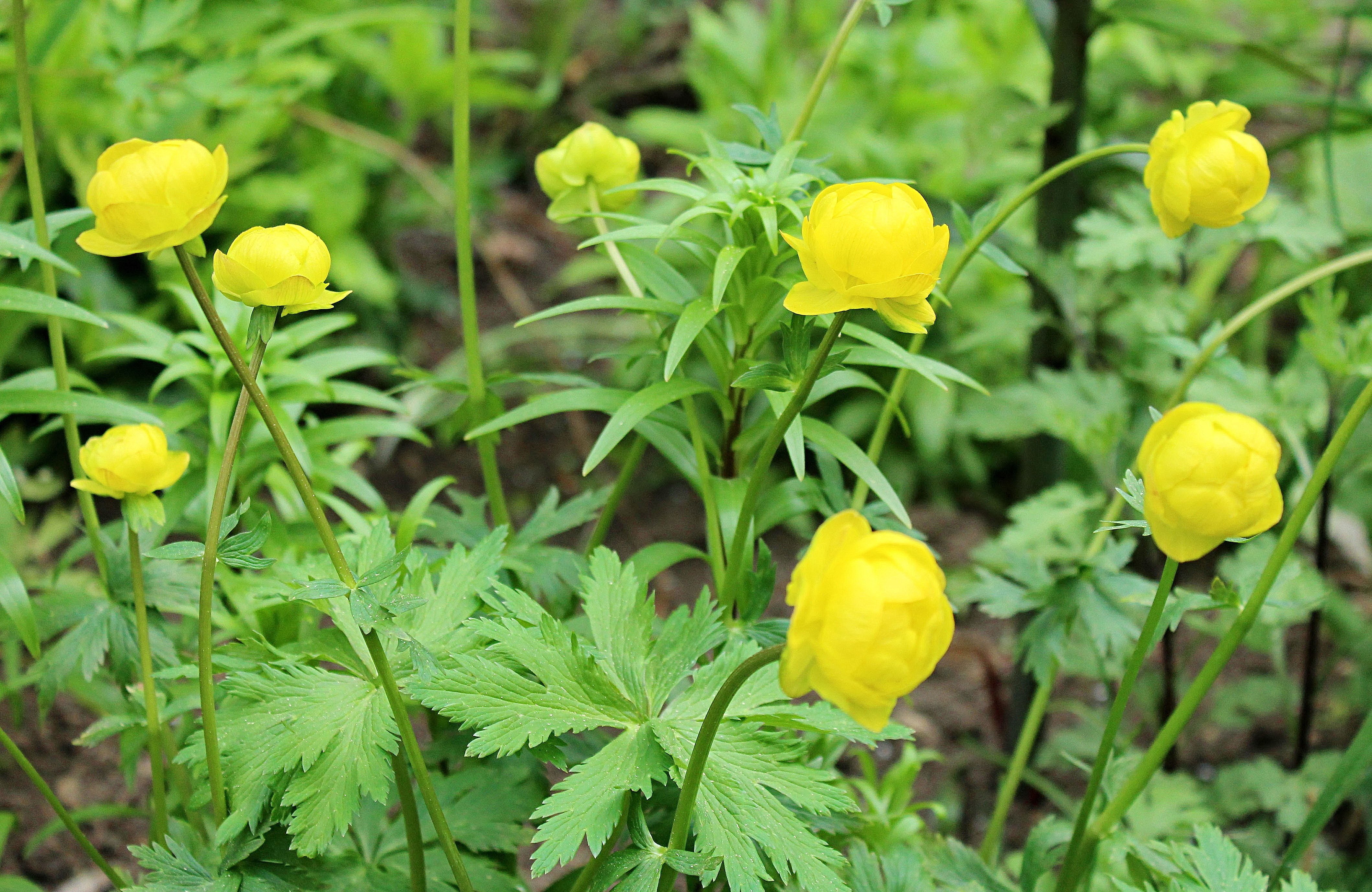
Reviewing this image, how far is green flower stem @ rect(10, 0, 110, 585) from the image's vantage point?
805 millimetres

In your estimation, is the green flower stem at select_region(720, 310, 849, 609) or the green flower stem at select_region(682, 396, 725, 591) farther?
the green flower stem at select_region(682, 396, 725, 591)

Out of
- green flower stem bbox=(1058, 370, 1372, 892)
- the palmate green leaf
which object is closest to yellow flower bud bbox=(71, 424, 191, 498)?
the palmate green leaf

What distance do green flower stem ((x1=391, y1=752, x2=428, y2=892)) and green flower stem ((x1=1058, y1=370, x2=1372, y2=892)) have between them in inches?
19.9

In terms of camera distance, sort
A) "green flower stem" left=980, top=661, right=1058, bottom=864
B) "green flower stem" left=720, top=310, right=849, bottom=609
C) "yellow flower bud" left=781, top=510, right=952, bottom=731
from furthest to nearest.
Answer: "green flower stem" left=980, top=661, right=1058, bottom=864, "green flower stem" left=720, top=310, right=849, bottom=609, "yellow flower bud" left=781, top=510, right=952, bottom=731

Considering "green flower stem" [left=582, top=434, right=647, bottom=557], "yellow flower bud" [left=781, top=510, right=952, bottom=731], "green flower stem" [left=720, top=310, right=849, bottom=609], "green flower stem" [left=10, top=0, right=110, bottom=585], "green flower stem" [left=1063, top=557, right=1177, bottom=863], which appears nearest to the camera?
"yellow flower bud" [left=781, top=510, right=952, bottom=731]

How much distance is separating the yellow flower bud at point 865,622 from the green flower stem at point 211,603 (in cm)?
36

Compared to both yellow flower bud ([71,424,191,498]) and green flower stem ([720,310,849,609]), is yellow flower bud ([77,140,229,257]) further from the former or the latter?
green flower stem ([720,310,849,609])

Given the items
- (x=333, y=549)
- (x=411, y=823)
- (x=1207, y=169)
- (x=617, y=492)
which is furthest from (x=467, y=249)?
(x=1207, y=169)

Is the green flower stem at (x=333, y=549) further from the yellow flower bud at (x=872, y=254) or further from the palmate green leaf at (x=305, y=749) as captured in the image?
the yellow flower bud at (x=872, y=254)

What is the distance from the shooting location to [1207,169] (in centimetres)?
68

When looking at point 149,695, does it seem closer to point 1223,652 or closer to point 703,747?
point 703,747

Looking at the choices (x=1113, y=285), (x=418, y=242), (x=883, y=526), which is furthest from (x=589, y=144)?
(x=418, y=242)

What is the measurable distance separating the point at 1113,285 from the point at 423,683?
124cm

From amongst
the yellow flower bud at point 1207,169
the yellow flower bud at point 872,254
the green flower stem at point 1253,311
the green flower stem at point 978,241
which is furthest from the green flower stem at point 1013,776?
the yellow flower bud at point 872,254
